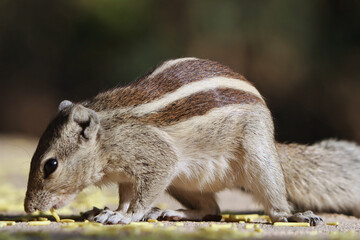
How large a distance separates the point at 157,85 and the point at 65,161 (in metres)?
1.13

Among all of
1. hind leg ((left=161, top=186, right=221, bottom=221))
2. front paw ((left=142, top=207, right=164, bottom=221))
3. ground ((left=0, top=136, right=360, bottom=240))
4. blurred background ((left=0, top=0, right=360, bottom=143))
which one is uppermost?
blurred background ((left=0, top=0, right=360, bottom=143))

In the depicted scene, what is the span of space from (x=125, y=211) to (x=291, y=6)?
39.0 feet

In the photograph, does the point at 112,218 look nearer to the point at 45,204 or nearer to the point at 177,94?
the point at 45,204

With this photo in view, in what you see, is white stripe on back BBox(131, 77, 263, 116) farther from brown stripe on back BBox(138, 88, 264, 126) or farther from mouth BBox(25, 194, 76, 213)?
mouth BBox(25, 194, 76, 213)

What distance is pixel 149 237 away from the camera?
4.50m

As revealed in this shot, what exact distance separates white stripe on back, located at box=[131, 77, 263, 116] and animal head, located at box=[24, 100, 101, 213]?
0.46m

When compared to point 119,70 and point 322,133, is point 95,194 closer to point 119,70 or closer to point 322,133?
point 322,133

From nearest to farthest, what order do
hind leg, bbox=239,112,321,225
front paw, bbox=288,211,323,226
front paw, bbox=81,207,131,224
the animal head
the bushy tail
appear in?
front paw, bbox=81,207,131,224 < the animal head < front paw, bbox=288,211,323,226 < hind leg, bbox=239,112,321,225 < the bushy tail

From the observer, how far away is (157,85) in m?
5.97

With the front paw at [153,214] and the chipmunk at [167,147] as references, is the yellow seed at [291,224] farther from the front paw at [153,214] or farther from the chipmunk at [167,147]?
the front paw at [153,214]

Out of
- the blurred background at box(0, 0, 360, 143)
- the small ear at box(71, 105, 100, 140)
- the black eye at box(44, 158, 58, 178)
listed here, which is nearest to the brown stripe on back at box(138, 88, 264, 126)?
the small ear at box(71, 105, 100, 140)

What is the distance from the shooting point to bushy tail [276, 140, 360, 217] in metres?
6.57

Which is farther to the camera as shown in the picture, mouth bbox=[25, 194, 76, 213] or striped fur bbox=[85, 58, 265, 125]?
striped fur bbox=[85, 58, 265, 125]

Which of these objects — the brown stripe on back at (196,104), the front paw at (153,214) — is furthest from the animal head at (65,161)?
the front paw at (153,214)
